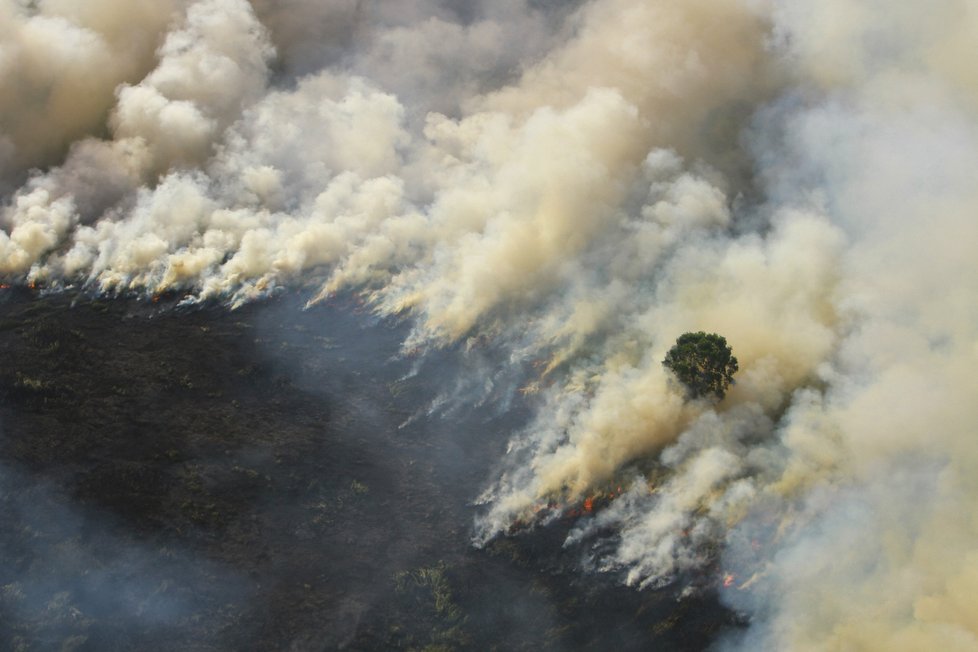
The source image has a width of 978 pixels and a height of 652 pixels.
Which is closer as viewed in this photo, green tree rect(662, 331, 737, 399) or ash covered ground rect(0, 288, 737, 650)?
ash covered ground rect(0, 288, 737, 650)

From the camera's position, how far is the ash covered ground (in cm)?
3183

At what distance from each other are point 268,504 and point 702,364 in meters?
24.5

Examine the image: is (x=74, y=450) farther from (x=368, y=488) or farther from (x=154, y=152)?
(x=154, y=152)

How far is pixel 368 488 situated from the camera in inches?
1574

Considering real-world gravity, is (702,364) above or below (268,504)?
above

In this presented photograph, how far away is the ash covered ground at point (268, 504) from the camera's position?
3183cm

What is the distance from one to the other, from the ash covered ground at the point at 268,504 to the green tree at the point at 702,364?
1027cm

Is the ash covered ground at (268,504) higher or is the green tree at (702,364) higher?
the green tree at (702,364)

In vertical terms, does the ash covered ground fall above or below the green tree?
below

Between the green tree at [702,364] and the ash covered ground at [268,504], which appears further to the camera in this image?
the green tree at [702,364]

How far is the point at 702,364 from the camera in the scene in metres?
40.6

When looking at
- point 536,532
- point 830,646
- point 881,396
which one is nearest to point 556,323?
point 536,532

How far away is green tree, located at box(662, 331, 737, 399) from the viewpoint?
133 feet

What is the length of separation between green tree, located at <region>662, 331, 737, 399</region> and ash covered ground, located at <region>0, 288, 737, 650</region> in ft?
33.7
